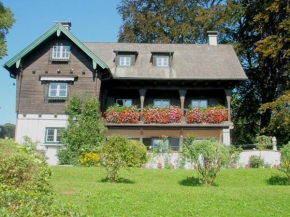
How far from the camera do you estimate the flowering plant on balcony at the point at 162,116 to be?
2173cm

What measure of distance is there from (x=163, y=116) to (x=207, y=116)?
2.89 metres

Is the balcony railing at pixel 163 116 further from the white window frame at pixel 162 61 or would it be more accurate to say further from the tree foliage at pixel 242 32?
the tree foliage at pixel 242 32

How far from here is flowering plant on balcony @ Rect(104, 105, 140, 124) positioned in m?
21.7

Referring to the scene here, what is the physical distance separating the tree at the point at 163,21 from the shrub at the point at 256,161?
630 inches

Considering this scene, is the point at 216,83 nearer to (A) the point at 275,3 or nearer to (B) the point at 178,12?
(A) the point at 275,3

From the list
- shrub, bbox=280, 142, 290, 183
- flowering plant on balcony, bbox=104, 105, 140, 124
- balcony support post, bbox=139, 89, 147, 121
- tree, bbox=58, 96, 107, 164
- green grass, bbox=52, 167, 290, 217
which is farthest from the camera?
balcony support post, bbox=139, 89, 147, 121

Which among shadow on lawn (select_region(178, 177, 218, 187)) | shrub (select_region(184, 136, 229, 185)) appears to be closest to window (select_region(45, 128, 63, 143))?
shadow on lawn (select_region(178, 177, 218, 187))

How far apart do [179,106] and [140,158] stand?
7.38 m

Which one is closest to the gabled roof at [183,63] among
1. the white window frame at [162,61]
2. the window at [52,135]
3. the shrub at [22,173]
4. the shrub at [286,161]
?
the white window frame at [162,61]

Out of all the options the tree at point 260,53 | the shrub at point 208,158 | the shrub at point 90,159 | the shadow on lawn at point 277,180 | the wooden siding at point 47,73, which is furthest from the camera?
the tree at point 260,53

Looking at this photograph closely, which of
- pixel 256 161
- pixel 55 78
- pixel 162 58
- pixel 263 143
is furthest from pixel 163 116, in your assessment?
pixel 55 78

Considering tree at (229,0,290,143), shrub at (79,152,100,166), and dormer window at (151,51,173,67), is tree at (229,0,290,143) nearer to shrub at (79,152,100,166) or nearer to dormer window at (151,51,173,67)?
dormer window at (151,51,173,67)

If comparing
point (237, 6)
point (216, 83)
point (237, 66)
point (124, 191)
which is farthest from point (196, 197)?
point (237, 6)

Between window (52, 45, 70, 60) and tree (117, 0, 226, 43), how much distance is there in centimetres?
1092
